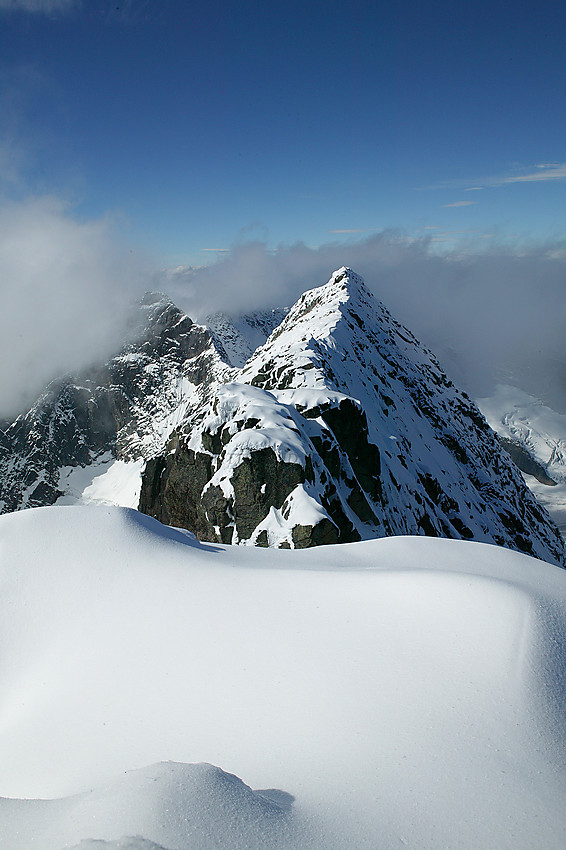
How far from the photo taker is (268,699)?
198 inches

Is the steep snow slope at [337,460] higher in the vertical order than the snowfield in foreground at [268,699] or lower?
higher

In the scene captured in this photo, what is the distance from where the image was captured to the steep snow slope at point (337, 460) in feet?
59.9

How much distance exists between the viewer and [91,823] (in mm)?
3033

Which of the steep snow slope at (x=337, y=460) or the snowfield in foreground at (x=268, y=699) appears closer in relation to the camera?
the snowfield in foreground at (x=268, y=699)

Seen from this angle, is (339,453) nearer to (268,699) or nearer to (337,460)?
(337,460)

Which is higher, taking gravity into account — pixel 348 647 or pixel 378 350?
pixel 378 350

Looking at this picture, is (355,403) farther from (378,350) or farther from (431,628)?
(378,350)

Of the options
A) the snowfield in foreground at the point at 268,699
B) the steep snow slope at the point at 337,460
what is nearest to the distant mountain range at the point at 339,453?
the steep snow slope at the point at 337,460

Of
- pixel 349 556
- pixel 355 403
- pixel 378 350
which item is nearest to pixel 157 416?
pixel 378 350

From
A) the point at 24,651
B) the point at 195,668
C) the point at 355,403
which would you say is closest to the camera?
the point at 195,668

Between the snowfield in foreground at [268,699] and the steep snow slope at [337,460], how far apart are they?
9.51 m

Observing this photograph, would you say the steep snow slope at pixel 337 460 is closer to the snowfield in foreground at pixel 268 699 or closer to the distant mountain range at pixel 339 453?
the distant mountain range at pixel 339 453

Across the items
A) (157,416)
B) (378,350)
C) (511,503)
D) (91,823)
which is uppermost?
(157,416)

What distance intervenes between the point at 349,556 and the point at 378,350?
43.1m
